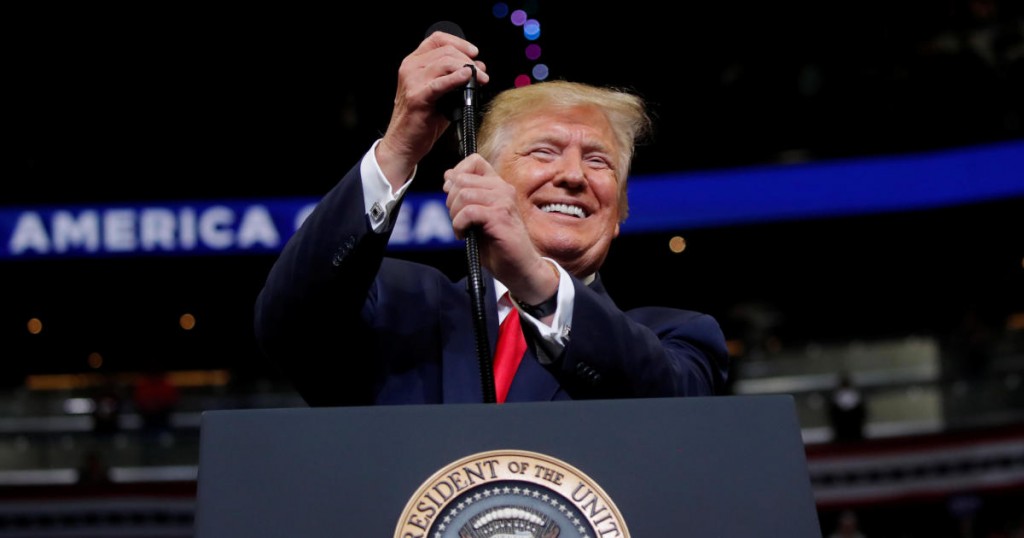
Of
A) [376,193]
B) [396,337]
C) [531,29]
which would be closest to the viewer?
[376,193]

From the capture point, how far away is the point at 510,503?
1.02 m

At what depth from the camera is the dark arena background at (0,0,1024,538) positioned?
8578mm

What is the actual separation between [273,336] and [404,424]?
0.44 m

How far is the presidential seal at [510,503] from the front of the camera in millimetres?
1003

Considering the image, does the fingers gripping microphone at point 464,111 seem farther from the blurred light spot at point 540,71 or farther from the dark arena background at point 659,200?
the blurred light spot at point 540,71

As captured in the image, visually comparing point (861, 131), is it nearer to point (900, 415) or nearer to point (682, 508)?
point (900, 415)

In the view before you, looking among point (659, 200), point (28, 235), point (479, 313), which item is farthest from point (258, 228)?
point (479, 313)

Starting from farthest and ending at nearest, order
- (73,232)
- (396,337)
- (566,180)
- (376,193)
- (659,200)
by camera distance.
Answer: (659,200), (73,232), (566,180), (396,337), (376,193)

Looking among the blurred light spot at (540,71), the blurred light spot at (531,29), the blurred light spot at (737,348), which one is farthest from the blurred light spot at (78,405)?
the blurred light spot at (737,348)

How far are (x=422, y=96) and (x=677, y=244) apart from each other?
1006 cm

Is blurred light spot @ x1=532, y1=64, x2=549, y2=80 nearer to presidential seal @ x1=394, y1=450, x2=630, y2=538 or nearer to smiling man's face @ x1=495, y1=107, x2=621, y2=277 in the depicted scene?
smiling man's face @ x1=495, y1=107, x2=621, y2=277

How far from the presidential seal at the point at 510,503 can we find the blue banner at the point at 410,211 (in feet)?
28.4

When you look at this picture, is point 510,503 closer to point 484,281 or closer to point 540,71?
point 484,281

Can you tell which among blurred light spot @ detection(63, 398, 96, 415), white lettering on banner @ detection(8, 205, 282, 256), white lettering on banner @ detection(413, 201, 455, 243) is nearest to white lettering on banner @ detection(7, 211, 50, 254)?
white lettering on banner @ detection(8, 205, 282, 256)
